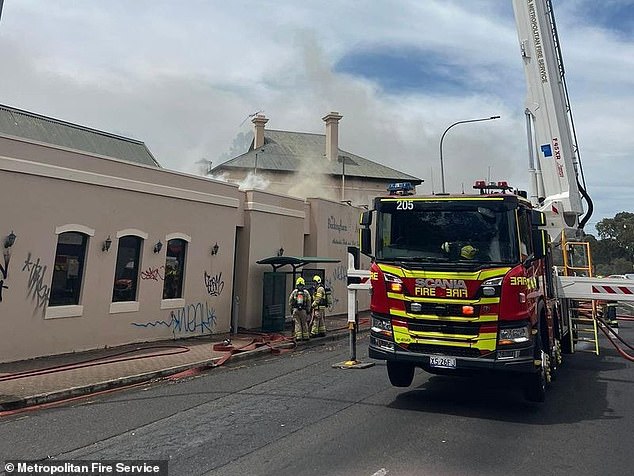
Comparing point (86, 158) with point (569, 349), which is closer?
point (569, 349)

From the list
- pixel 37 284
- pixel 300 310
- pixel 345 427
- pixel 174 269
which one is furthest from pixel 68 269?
pixel 345 427

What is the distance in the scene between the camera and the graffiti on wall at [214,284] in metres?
15.2

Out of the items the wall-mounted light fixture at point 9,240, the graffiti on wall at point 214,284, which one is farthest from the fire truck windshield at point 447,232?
the graffiti on wall at point 214,284

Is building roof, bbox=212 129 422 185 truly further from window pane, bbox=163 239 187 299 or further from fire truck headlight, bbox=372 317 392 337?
fire truck headlight, bbox=372 317 392 337

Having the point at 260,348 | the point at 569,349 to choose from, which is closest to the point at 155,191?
the point at 260,348

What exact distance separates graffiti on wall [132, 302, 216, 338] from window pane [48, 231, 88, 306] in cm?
208

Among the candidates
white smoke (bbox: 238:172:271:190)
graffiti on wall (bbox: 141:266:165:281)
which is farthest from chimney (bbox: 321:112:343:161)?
graffiti on wall (bbox: 141:266:165:281)

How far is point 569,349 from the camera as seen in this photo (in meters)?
9.90

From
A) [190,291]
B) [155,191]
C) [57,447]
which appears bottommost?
[57,447]

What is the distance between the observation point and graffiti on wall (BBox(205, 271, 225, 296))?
1524 cm

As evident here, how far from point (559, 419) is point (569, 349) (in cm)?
381

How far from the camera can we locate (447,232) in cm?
684

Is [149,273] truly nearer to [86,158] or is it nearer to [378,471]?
[86,158]

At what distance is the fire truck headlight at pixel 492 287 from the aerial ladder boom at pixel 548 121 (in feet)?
13.9
